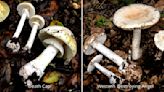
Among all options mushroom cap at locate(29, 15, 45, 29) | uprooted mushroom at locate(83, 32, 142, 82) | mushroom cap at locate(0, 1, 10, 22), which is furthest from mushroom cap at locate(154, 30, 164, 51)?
mushroom cap at locate(0, 1, 10, 22)

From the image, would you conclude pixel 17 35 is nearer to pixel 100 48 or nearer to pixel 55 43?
pixel 55 43

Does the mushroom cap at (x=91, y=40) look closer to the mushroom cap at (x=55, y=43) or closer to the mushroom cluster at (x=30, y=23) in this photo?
the mushroom cap at (x=55, y=43)

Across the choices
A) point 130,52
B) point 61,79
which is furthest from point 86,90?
point 130,52

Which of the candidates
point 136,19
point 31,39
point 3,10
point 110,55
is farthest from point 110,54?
point 3,10

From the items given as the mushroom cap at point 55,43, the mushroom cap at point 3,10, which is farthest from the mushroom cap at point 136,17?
the mushroom cap at point 3,10

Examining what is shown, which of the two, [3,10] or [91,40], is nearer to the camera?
[91,40]

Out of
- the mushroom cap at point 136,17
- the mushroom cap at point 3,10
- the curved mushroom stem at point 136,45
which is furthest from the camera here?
the mushroom cap at point 3,10
